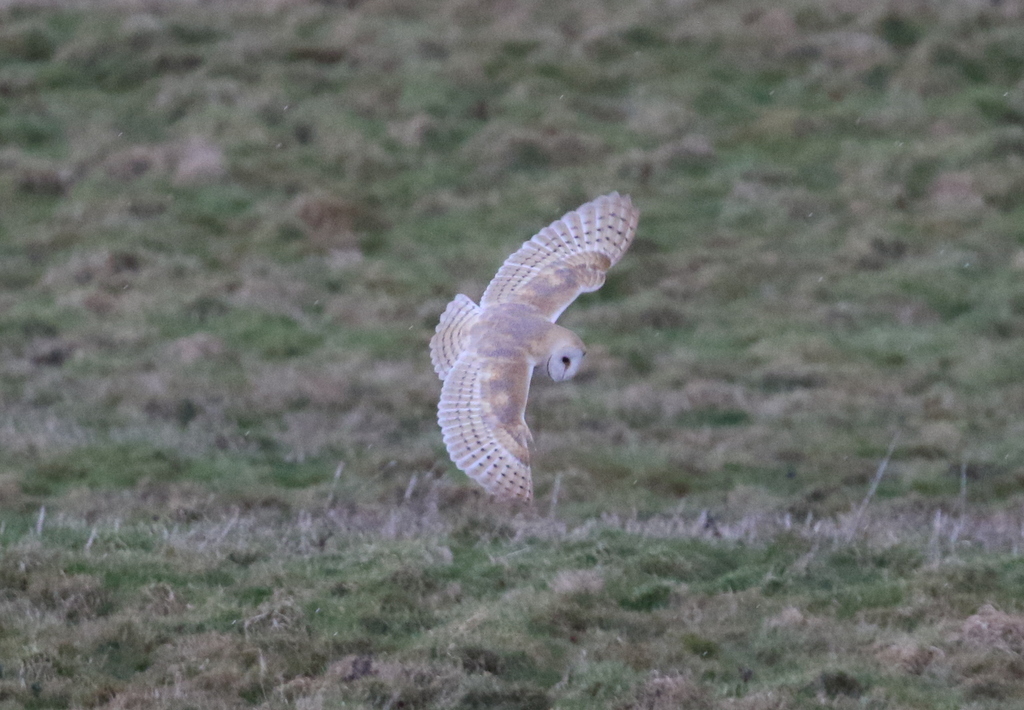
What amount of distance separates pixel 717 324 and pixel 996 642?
11823 mm

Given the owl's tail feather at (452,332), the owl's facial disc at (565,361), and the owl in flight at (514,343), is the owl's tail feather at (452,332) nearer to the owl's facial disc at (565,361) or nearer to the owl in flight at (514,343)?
the owl in flight at (514,343)

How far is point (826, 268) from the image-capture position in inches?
903

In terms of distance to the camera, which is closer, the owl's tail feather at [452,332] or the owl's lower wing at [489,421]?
the owl's lower wing at [489,421]

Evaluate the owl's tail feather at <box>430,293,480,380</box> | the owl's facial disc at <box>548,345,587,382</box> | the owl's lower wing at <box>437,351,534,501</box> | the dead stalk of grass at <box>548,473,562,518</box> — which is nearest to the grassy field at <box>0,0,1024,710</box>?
the dead stalk of grass at <box>548,473,562,518</box>

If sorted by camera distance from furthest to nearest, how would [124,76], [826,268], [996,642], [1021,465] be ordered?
1. [124,76]
2. [826,268]
3. [1021,465]
4. [996,642]

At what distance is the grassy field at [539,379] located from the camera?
966 cm

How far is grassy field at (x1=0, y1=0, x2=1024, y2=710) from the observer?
966cm

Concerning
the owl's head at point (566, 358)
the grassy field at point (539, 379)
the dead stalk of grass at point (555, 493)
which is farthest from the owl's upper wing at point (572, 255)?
the dead stalk of grass at point (555, 493)

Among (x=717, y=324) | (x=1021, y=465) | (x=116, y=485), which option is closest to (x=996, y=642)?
(x=1021, y=465)

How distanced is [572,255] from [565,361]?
1.11m

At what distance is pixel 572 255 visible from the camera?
8430mm

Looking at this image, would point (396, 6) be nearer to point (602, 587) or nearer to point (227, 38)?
point (227, 38)

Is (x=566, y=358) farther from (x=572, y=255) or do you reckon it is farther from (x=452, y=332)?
(x=572, y=255)

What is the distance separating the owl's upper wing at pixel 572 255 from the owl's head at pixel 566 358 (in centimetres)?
71
